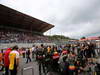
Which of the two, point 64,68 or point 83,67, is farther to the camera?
point 83,67

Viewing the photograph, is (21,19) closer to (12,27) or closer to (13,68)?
(12,27)

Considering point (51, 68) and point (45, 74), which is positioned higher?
point (51, 68)

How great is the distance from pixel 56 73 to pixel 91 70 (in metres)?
1.71

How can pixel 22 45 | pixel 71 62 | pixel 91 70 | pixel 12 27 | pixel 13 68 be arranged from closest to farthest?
1. pixel 71 62
2. pixel 13 68
3. pixel 91 70
4. pixel 22 45
5. pixel 12 27

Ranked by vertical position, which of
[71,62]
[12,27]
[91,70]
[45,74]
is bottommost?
[45,74]

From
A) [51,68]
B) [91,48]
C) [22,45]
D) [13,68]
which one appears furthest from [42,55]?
[22,45]

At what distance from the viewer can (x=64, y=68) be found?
4.11 meters

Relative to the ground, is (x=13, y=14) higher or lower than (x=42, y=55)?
higher

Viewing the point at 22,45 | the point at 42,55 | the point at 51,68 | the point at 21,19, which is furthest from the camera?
the point at 21,19

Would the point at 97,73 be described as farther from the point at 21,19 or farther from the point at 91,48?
the point at 21,19

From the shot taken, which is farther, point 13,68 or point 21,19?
point 21,19

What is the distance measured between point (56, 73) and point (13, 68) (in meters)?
2.12

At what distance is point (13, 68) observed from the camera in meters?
4.36

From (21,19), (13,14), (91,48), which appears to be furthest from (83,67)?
(21,19)
